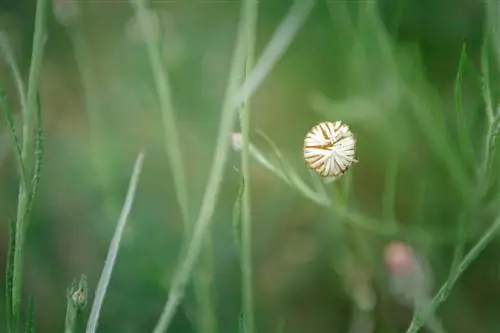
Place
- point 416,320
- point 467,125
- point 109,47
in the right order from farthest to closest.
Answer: point 109,47
point 467,125
point 416,320

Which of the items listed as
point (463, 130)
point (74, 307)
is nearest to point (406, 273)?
point (463, 130)

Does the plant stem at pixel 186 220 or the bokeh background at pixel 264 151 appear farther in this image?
the bokeh background at pixel 264 151

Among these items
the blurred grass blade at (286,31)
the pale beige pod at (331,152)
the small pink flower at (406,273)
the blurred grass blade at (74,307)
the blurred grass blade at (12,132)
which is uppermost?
the blurred grass blade at (286,31)

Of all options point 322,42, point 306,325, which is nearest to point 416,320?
point 306,325

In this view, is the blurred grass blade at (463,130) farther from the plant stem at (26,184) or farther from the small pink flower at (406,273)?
the plant stem at (26,184)

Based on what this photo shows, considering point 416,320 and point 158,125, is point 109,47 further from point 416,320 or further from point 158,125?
point 416,320

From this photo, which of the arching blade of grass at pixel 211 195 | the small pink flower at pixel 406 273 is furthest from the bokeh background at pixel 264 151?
the arching blade of grass at pixel 211 195

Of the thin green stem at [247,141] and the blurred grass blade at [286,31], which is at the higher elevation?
the blurred grass blade at [286,31]
